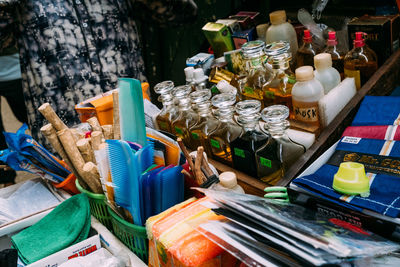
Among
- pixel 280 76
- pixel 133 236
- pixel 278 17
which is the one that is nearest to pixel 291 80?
pixel 280 76

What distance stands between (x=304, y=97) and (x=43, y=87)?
1.41 m

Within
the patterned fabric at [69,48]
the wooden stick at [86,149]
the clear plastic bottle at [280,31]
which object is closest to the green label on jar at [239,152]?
the wooden stick at [86,149]

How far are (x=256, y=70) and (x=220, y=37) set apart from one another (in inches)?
14.8

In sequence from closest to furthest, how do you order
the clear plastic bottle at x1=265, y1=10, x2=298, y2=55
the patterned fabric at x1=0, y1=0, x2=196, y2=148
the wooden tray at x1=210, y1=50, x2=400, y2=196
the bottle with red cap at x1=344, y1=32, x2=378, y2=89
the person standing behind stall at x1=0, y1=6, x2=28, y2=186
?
the wooden tray at x1=210, y1=50, x2=400, y2=196 < the bottle with red cap at x1=344, y1=32, x2=378, y2=89 < the clear plastic bottle at x1=265, y1=10, x2=298, y2=55 < the patterned fabric at x1=0, y1=0, x2=196, y2=148 < the person standing behind stall at x1=0, y1=6, x2=28, y2=186

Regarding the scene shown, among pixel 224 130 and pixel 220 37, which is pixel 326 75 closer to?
pixel 224 130

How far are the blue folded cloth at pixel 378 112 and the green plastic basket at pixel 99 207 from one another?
A: 71 cm

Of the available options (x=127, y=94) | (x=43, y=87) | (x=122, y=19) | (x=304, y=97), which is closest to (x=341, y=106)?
(x=304, y=97)

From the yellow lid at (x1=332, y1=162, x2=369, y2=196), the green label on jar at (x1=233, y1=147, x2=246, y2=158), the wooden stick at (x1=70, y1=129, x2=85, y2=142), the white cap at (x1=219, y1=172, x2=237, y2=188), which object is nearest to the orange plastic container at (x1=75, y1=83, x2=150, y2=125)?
the wooden stick at (x1=70, y1=129, x2=85, y2=142)

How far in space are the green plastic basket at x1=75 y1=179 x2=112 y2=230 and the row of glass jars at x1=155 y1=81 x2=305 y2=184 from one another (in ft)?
1.04

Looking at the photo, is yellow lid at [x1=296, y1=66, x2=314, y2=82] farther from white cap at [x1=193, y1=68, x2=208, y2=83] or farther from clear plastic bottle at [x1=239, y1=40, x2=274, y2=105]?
white cap at [x1=193, y1=68, x2=208, y2=83]

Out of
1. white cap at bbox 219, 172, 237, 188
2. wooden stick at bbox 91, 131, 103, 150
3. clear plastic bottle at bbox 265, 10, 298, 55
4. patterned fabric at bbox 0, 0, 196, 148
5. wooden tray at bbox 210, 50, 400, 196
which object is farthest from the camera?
patterned fabric at bbox 0, 0, 196, 148

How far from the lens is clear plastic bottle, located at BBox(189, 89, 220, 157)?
3.62ft

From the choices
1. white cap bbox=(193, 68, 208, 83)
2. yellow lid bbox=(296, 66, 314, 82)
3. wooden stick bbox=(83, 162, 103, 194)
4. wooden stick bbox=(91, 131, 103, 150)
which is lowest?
wooden stick bbox=(83, 162, 103, 194)

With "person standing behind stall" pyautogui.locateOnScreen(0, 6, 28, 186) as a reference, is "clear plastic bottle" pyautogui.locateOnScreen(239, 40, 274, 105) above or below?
above
